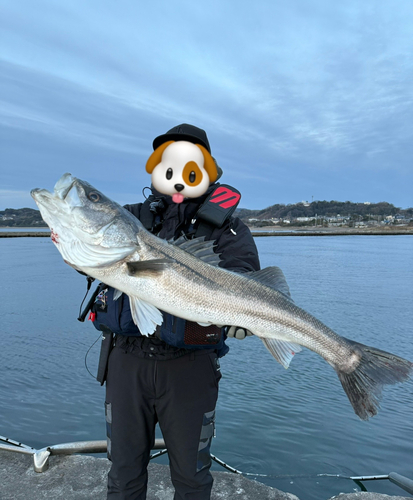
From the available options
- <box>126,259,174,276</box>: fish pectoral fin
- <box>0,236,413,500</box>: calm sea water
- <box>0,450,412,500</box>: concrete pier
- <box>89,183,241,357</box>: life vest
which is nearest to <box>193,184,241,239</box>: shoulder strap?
<box>89,183,241,357</box>: life vest

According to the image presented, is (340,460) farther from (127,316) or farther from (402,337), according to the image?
(402,337)

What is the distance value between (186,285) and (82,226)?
33.4 inches

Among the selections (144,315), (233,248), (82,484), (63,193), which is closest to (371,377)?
(233,248)

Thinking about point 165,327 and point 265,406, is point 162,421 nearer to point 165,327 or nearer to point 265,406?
point 165,327

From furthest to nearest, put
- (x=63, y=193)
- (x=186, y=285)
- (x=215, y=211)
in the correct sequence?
(x=215, y=211) < (x=186, y=285) < (x=63, y=193)

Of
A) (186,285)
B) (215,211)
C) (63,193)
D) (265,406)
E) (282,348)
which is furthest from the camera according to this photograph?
(265,406)

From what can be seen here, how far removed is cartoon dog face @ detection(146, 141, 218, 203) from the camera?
3.68m

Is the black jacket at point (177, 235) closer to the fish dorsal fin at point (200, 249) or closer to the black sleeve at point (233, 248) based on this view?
the black sleeve at point (233, 248)

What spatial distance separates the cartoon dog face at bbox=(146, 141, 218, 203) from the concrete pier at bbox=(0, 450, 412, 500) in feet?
9.38

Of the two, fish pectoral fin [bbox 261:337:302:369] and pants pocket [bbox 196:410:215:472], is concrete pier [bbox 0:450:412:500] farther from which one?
fish pectoral fin [bbox 261:337:302:369]

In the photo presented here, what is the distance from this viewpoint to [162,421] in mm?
3045

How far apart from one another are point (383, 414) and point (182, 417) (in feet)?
16.7

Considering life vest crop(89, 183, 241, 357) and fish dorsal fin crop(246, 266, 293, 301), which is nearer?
life vest crop(89, 183, 241, 357)

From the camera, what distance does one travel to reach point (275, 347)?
3113 millimetres
